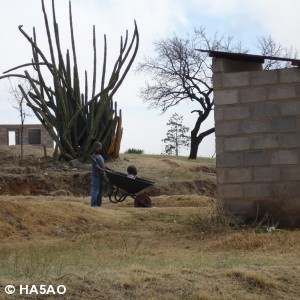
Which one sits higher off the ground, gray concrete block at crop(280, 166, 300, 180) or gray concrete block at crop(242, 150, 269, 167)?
gray concrete block at crop(242, 150, 269, 167)

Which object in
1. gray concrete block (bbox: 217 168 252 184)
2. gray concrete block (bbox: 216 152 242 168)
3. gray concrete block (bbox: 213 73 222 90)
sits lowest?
gray concrete block (bbox: 217 168 252 184)

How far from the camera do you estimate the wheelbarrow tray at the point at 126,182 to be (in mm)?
15945

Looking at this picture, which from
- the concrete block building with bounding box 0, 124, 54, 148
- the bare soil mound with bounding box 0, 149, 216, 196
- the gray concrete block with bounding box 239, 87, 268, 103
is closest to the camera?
the gray concrete block with bounding box 239, 87, 268, 103

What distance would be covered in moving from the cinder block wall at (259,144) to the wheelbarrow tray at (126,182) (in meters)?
3.56

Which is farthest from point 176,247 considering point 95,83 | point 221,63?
point 95,83

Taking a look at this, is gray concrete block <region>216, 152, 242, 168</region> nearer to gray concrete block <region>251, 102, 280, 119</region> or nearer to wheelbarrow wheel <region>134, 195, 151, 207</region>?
gray concrete block <region>251, 102, 280, 119</region>

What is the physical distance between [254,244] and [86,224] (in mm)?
3576

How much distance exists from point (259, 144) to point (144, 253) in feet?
10.2

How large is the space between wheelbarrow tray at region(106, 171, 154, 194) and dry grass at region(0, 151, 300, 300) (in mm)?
722

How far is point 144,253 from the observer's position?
35.3ft

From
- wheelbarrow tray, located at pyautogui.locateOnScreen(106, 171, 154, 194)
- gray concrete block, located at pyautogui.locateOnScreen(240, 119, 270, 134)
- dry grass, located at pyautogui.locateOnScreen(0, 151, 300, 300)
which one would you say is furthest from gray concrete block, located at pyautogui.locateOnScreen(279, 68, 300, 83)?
wheelbarrow tray, located at pyautogui.locateOnScreen(106, 171, 154, 194)

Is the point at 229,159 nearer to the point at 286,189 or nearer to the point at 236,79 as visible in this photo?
the point at 286,189

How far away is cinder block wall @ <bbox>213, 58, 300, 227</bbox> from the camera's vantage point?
12484 mm

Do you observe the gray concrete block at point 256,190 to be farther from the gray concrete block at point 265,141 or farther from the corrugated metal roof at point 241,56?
the corrugated metal roof at point 241,56
